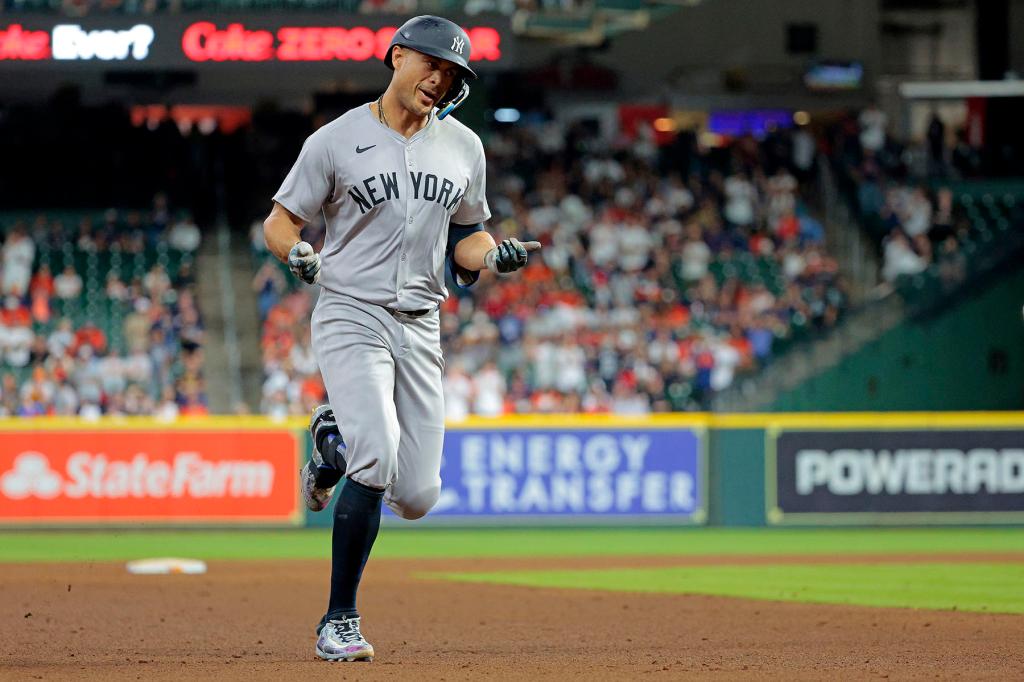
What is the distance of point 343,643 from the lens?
5.97 metres

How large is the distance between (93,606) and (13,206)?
1566 centimetres

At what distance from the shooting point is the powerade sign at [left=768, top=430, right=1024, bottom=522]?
16.7 meters

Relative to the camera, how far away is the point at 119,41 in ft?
69.0

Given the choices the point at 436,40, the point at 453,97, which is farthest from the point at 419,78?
the point at 453,97

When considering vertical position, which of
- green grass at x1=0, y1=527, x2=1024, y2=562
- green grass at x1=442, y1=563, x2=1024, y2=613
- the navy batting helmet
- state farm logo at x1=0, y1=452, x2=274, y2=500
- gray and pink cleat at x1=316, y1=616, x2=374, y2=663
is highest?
the navy batting helmet

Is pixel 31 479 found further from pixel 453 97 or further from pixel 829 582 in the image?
pixel 453 97

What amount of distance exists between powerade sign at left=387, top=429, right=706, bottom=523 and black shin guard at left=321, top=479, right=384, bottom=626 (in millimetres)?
10412

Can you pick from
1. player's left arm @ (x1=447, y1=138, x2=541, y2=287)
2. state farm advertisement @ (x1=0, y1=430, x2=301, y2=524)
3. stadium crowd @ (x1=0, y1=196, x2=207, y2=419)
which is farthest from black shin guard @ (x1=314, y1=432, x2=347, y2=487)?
stadium crowd @ (x1=0, y1=196, x2=207, y2=419)

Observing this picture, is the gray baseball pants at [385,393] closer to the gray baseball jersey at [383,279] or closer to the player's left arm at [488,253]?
the gray baseball jersey at [383,279]

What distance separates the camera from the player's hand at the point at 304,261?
5.62 metres

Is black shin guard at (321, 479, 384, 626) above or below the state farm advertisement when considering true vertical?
above

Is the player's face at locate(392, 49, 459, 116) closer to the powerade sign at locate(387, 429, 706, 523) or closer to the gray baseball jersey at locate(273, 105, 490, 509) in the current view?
the gray baseball jersey at locate(273, 105, 490, 509)

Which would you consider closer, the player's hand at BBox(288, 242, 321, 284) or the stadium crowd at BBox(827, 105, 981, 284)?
the player's hand at BBox(288, 242, 321, 284)

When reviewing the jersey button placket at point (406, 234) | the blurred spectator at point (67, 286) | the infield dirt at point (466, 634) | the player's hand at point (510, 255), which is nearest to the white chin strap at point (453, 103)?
the jersey button placket at point (406, 234)
